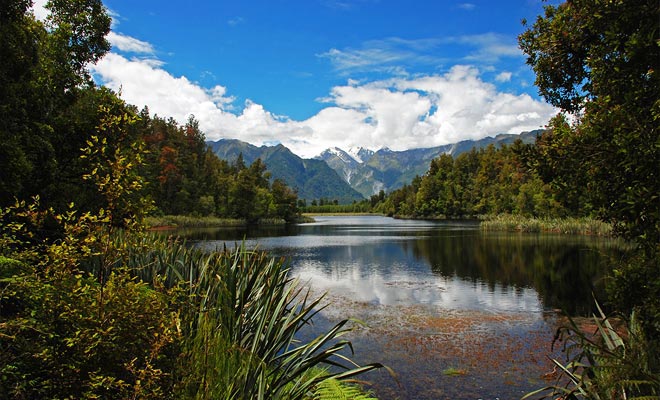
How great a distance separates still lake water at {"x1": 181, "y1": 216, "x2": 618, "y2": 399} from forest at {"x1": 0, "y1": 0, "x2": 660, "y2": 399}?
3.67ft

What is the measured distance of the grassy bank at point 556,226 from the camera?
42925 millimetres

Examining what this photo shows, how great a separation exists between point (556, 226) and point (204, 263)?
51231 millimetres

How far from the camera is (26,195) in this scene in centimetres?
1153

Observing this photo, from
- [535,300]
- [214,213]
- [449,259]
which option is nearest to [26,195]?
[535,300]

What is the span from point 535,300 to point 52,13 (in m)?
21.6

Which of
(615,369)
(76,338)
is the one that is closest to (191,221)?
(76,338)

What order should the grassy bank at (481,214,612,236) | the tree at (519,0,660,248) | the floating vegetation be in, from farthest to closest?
the grassy bank at (481,214,612,236), the floating vegetation, the tree at (519,0,660,248)

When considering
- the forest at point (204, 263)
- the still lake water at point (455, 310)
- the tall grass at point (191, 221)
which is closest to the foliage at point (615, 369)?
the forest at point (204, 263)

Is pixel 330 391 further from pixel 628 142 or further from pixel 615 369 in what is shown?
pixel 628 142

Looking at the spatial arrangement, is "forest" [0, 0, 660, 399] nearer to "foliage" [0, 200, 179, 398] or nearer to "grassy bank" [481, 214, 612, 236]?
"foliage" [0, 200, 179, 398]

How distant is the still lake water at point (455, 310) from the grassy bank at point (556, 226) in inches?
609

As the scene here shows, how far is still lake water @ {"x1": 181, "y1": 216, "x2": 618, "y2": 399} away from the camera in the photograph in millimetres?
8227

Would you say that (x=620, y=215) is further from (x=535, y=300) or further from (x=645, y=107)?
(x=535, y=300)

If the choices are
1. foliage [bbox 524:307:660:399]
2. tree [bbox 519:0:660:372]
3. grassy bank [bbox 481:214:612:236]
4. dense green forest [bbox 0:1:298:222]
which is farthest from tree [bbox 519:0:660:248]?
grassy bank [bbox 481:214:612:236]
